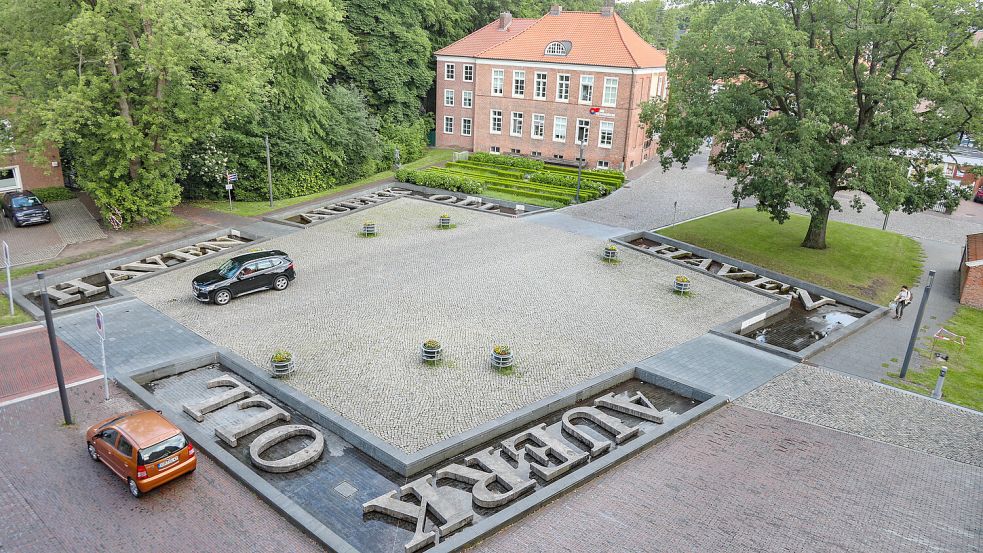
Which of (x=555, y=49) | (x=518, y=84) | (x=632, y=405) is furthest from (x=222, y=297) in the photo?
(x=555, y=49)

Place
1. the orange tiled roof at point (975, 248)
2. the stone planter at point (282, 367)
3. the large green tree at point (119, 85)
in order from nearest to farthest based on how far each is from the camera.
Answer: the stone planter at point (282, 367) < the orange tiled roof at point (975, 248) < the large green tree at point (119, 85)

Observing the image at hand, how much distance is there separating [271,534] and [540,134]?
4194 cm

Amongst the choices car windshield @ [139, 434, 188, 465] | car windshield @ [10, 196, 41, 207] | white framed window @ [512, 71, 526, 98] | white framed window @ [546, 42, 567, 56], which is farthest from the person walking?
car windshield @ [10, 196, 41, 207]

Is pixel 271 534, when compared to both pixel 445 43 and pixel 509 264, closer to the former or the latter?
pixel 509 264

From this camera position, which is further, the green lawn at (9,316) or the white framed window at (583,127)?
the white framed window at (583,127)

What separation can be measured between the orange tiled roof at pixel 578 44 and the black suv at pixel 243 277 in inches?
1207

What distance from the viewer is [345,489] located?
1372 cm

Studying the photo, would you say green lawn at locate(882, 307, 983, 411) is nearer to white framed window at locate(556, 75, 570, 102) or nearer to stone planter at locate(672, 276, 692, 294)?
stone planter at locate(672, 276, 692, 294)

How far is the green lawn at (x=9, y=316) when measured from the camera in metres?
20.8

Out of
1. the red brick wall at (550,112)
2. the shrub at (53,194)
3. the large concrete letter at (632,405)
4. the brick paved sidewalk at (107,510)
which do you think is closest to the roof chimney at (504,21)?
the red brick wall at (550,112)

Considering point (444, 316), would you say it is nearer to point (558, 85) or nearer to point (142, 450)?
point (142, 450)

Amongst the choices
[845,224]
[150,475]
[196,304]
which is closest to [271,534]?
[150,475]

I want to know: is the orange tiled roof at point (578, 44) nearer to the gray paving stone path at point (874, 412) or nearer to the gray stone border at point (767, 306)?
the gray stone border at point (767, 306)

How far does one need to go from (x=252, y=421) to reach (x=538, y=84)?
3919 cm
